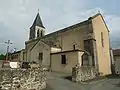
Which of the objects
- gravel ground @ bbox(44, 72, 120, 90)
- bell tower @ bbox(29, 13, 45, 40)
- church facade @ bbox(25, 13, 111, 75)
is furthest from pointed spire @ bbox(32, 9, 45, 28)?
gravel ground @ bbox(44, 72, 120, 90)

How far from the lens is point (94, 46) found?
2417 centimetres

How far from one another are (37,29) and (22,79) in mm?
39647

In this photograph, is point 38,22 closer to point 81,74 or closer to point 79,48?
point 79,48

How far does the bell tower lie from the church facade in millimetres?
15631

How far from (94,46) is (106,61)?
607 centimetres

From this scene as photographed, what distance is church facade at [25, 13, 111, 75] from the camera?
75.2ft

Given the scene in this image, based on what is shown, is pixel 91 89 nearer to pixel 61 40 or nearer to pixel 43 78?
pixel 43 78

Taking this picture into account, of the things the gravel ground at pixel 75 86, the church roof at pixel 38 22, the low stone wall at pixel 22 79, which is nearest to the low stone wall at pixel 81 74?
the gravel ground at pixel 75 86

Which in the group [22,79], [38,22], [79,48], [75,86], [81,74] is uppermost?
[38,22]

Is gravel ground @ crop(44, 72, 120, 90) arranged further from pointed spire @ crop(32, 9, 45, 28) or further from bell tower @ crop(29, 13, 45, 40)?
pointed spire @ crop(32, 9, 45, 28)

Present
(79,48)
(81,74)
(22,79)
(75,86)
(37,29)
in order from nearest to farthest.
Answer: (22,79), (75,86), (81,74), (79,48), (37,29)

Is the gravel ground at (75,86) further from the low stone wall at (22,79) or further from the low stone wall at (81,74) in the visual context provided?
the low stone wall at (22,79)

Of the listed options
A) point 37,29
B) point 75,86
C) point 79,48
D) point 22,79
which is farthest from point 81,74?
point 37,29

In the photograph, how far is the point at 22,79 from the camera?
403 inches
